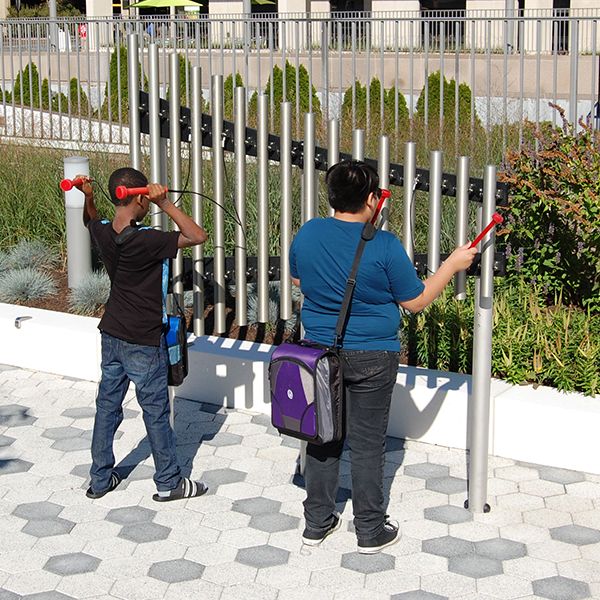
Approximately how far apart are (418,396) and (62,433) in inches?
80.6

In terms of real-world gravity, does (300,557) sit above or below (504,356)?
below

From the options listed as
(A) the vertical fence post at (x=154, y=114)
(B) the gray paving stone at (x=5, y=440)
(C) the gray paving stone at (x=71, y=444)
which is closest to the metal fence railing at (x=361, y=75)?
(A) the vertical fence post at (x=154, y=114)

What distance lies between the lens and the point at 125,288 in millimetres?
5902

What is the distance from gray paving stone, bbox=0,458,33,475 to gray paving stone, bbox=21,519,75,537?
2.32 ft

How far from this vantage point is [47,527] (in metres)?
5.93

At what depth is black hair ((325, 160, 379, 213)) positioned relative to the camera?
527 centimetres

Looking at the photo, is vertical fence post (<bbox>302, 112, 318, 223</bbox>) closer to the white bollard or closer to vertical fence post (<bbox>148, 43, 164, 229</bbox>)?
vertical fence post (<bbox>148, 43, 164, 229</bbox>)

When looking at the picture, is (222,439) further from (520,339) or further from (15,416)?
(520,339)

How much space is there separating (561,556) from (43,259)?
5.59m

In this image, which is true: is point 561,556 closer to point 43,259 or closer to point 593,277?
point 593,277


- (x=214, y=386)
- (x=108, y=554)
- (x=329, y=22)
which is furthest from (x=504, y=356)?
(x=329, y=22)

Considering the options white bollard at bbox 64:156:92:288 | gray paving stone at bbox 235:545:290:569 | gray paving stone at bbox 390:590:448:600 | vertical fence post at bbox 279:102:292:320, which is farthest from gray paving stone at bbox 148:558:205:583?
white bollard at bbox 64:156:92:288

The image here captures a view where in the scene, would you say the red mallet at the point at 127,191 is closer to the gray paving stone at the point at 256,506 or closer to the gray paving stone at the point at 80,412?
the gray paving stone at the point at 256,506

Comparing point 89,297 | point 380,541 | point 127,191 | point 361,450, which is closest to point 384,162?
point 127,191
